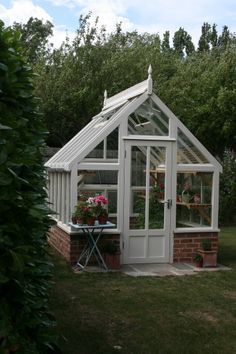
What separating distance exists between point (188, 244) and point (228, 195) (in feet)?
20.4

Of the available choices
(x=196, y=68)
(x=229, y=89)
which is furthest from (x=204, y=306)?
(x=196, y=68)

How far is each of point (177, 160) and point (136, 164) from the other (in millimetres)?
774

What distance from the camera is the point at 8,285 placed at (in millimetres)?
2559

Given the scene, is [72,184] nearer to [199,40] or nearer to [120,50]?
[120,50]

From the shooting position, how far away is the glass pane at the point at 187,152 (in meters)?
9.00

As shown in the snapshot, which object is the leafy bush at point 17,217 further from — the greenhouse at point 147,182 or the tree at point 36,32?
the tree at point 36,32

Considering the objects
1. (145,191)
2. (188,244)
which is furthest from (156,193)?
(188,244)

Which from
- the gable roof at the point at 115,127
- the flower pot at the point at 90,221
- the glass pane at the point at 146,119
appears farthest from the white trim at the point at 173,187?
the flower pot at the point at 90,221

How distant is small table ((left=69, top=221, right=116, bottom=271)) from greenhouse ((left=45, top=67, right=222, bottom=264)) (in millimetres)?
168

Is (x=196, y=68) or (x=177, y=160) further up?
(x=196, y=68)

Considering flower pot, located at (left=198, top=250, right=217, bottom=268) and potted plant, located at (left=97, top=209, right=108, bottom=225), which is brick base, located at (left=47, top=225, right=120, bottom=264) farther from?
flower pot, located at (left=198, top=250, right=217, bottom=268)

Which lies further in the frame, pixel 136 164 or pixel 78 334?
pixel 136 164

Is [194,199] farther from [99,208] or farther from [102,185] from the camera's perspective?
[99,208]

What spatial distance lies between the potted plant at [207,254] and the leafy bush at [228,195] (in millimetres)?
5780
